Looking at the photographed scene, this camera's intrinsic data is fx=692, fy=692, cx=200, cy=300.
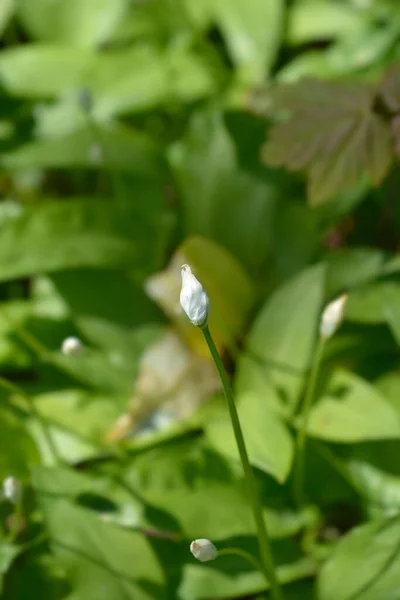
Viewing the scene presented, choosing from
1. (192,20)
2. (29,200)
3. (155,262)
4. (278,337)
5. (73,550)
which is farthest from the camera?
(192,20)

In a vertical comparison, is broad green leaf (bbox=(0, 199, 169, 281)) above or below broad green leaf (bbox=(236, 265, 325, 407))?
above

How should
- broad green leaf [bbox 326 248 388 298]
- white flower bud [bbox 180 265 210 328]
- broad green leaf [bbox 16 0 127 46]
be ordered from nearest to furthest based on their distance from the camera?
white flower bud [bbox 180 265 210 328] → broad green leaf [bbox 326 248 388 298] → broad green leaf [bbox 16 0 127 46]

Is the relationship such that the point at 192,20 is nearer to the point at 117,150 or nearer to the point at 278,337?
the point at 117,150

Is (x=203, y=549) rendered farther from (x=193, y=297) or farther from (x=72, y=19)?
(x=72, y=19)

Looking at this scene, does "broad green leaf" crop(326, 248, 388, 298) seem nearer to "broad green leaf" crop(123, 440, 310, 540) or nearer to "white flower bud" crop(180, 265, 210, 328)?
"broad green leaf" crop(123, 440, 310, 540)

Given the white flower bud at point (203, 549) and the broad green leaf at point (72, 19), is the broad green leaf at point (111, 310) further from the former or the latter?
the broad green leaf at point (72, 19)

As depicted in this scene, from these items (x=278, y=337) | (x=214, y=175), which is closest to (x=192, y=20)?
(x=214, y=175)

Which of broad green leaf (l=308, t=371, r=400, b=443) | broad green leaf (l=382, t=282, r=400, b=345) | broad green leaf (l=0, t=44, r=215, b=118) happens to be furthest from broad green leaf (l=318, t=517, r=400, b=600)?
broad green leaf (l=0, t=44, r=215, b=118)
